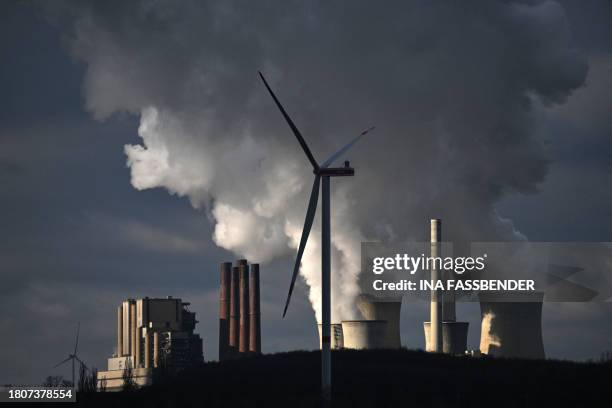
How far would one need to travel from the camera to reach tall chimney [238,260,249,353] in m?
129

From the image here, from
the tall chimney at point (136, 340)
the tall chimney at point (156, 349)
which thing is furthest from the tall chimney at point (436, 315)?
the tall chimney at point (136, 340)

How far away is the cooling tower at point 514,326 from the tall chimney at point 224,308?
38973 millimetres

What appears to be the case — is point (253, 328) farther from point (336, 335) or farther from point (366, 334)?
point (366, 334)

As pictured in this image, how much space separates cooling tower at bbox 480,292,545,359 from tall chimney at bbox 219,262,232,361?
3897 centimetres

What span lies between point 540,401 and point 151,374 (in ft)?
238

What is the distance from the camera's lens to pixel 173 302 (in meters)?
143

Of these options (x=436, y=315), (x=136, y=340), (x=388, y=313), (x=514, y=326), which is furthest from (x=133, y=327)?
(x=514, y=326)

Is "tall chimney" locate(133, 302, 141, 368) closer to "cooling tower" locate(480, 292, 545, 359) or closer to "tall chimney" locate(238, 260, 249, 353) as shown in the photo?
"tall chimney" locate(238, 260, 249, 353)

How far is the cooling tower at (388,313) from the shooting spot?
10778cm

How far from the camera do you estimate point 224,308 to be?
13275 cm

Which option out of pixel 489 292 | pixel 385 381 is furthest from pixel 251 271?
pixel 385 381

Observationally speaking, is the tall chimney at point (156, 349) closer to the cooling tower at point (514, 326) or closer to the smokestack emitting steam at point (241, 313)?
the smokestack emitting steam at point (241, 313)

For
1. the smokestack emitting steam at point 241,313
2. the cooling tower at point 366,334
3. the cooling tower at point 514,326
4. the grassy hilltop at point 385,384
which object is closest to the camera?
the grassy hilltop at point 385,384

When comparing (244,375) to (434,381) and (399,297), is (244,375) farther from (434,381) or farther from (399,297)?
(399,297)
